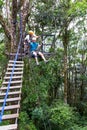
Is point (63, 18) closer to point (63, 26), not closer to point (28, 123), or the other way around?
point (63, 26)

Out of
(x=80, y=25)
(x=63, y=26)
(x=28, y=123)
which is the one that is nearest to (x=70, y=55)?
(x=80, y=25)

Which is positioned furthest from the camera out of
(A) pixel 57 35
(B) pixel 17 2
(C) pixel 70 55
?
(C) pixel 70 55

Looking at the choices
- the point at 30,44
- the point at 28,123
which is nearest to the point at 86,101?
the point at 28,123

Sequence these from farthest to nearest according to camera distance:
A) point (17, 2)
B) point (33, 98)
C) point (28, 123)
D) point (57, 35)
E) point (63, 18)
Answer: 1. point (57, 35)
2. point (63, 18)
3. point (28, 123)
4. point (33, 98)
5. point (17, 2)

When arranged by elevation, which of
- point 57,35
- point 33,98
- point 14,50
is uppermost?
point 57,35

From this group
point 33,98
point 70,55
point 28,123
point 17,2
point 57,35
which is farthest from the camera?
point 70,55

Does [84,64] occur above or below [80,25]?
below

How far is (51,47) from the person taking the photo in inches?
455

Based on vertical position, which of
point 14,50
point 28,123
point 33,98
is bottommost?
point 28,123

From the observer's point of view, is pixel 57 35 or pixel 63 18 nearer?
pixel 63 18

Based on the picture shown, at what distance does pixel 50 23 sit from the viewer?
1127 centimetres

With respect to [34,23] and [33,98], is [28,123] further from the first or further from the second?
[34,23]

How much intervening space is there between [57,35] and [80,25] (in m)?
1.48

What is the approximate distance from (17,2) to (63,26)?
4469 millimetres
